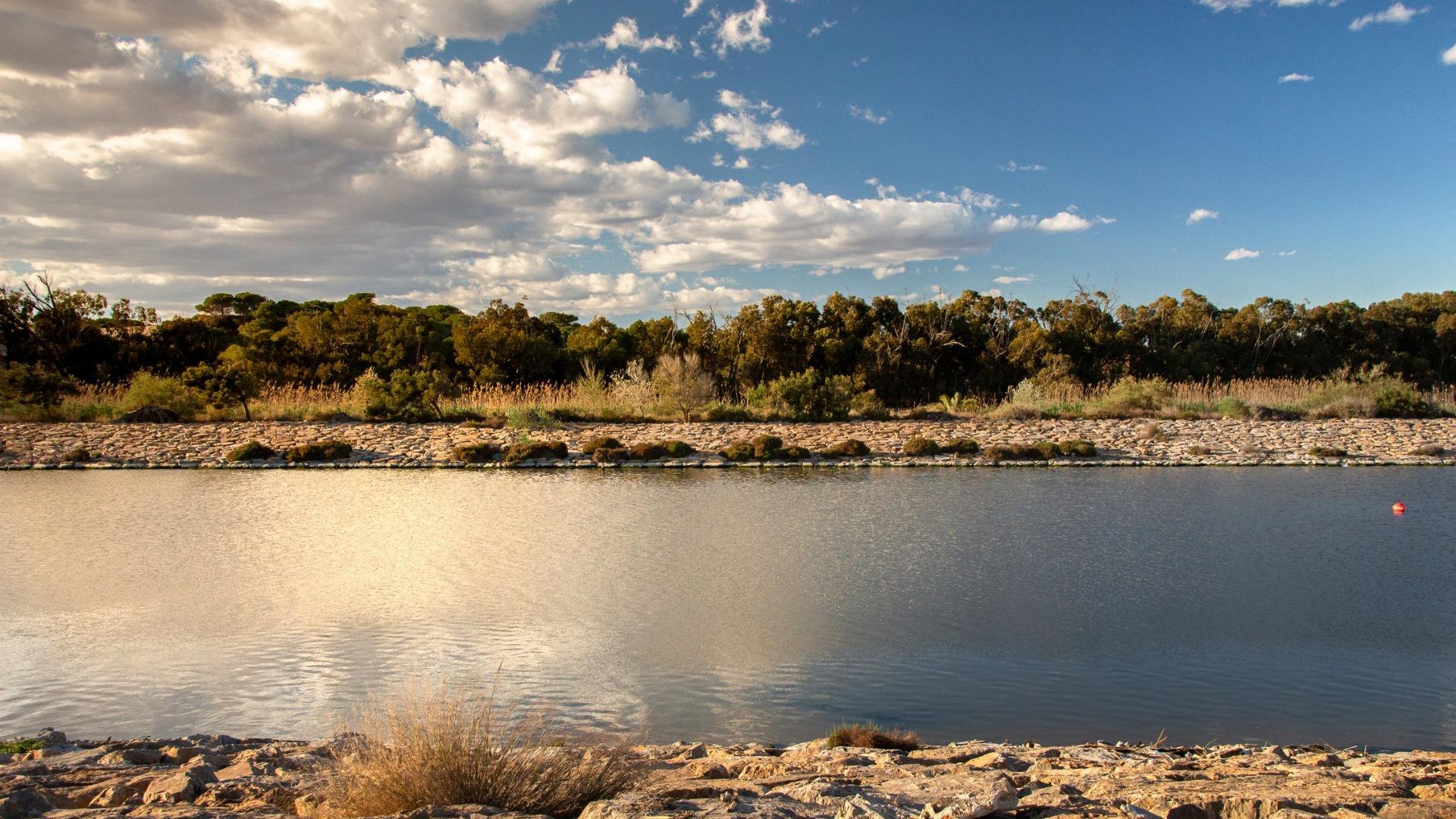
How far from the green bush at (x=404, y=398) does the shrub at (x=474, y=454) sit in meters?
4.68

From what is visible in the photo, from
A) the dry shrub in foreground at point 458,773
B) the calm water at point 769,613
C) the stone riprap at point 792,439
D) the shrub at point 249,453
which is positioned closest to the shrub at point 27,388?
the stone riprap at point 792,439

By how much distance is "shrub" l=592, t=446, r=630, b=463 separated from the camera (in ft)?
58.4

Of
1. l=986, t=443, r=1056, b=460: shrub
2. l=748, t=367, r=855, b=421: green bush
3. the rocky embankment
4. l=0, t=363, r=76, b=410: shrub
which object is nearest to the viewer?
the rocky embankment

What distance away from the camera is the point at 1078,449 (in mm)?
17625

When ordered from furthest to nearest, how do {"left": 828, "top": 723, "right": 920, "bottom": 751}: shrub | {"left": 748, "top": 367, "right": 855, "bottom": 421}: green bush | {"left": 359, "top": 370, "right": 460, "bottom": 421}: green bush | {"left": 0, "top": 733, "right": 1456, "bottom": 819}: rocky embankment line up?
1. {"left": 748, "top": 367, "right": 855, "bottom": 421}: green bush
2. {"left": 359, "top": 370, "right": 460, "bottom": 421}: green bush
3. {"left": 828, "top": 723, "right": 920, "bottom": 751}: shrub
4. {"left": 0, "top": 733, "right": 1456, "bottom": 819}: rocky embankment

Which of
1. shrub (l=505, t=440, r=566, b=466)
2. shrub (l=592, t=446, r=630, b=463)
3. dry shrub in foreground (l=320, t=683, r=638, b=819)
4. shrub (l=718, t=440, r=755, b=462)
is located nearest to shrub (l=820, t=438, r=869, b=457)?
shrub (l=718, t=440, r=755, b=462)

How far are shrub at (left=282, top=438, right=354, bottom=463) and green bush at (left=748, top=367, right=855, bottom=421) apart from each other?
33.9ft

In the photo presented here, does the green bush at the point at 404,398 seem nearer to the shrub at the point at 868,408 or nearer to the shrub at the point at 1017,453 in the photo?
the shrub at the point at 868,408

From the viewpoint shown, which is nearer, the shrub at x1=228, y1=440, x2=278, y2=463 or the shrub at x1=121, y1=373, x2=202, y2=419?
the shrub at x1=228, y1=440, x2=278, y2=463

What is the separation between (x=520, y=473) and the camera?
16766 mm

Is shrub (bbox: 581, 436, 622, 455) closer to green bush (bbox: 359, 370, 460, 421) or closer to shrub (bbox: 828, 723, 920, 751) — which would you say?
green bush (bbox: 359, 370, 460, 421)

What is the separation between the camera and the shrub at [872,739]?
4391mm

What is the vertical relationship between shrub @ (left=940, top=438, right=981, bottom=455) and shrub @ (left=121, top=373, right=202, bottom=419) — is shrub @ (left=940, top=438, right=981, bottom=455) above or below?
below

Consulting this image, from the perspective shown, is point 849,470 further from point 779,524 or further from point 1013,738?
point 1013,738
